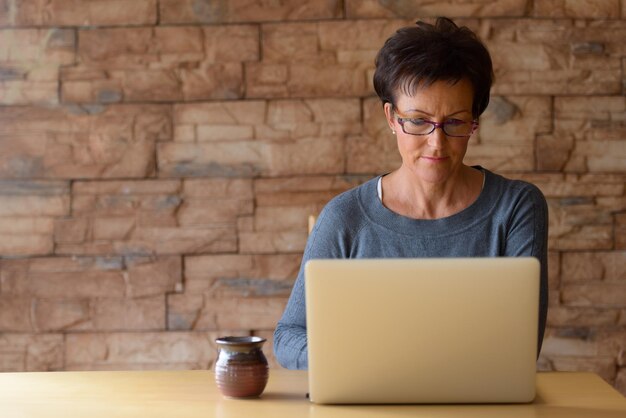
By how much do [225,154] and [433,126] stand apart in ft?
3.99

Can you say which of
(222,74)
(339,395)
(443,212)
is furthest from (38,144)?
(339,395)

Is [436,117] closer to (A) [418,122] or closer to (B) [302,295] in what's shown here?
(A) [418,122]

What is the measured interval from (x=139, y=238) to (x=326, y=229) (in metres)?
1.12

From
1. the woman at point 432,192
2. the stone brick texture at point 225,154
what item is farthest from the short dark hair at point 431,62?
the stone brick texture at point 225,154

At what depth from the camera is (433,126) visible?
2023 millimetres

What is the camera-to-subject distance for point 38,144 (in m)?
3.14

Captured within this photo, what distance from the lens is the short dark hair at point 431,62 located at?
205cm

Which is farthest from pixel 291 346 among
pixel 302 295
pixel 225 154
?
pixel 225 154

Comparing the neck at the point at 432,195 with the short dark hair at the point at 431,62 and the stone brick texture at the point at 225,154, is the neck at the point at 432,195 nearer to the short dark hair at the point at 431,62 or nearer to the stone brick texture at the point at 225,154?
the short dark hair at the point at 431,62

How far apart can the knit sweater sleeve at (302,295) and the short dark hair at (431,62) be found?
30 centimetres

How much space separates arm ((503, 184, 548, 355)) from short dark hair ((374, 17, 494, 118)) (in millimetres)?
227

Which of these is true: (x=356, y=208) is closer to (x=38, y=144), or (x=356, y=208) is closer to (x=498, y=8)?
(x=498, y=8)

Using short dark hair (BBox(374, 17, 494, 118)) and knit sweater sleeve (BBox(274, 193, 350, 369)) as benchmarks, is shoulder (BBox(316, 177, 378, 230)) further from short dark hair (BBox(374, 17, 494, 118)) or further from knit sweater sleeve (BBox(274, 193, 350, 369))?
short dark hair (BBox(374, 17, 494, 118))

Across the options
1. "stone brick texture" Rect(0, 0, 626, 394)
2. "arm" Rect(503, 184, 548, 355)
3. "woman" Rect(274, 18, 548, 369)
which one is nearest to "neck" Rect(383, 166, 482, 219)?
"woman" Rect(274, 18, 548, 369)
